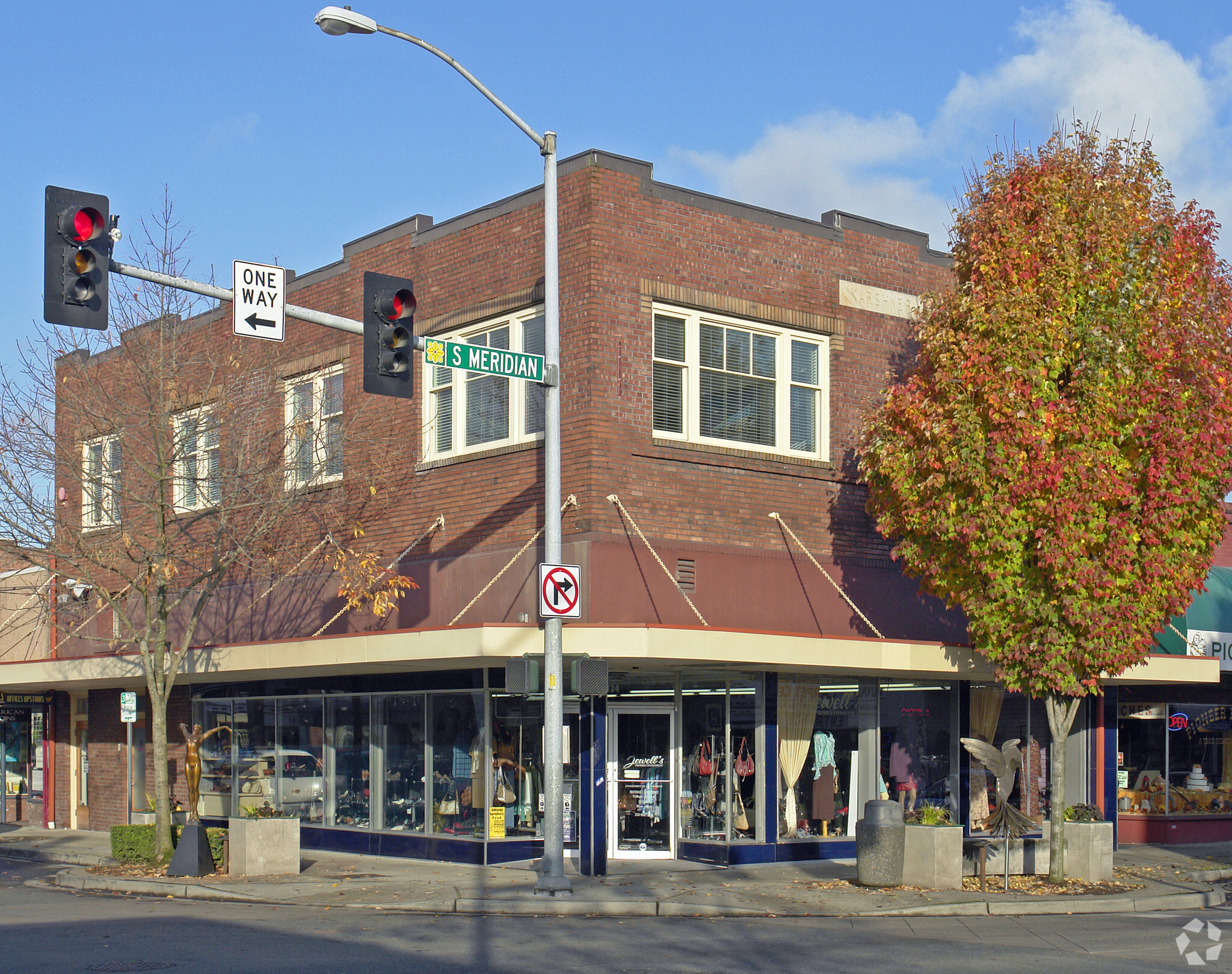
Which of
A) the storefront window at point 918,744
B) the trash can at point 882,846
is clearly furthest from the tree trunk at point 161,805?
the storefront window at point 918,744

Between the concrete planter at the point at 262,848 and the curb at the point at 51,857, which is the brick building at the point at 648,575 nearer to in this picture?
the concrete planter at the point at 262,848

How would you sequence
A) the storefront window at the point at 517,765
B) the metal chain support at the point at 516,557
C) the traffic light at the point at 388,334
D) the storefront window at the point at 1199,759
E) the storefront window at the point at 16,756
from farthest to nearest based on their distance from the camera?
the storefront window at the point at 16,756 → the storefront window at the point at 1199,759 → the storefront window at the point at 517,765 → the metal chain support at the point at 516,557 → the traffic light at the point at 388,334

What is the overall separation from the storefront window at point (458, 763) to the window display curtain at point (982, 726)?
7.85 m

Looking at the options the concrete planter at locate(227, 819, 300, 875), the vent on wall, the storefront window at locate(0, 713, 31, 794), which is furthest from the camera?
the storefront window at locate(0, 713, 31, 794)

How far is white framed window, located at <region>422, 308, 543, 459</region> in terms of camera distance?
2062cm

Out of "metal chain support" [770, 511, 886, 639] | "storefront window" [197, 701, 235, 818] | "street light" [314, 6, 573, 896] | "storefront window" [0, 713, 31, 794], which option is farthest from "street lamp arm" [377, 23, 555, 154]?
"storefront window" [0, 713, 31, 794]

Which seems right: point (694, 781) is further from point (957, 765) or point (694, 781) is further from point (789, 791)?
point (957, 765)

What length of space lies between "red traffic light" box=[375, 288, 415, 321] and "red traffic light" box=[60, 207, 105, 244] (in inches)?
113

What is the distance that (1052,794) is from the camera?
18.0 m

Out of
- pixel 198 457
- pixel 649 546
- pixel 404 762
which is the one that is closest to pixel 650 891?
pixel 649 546

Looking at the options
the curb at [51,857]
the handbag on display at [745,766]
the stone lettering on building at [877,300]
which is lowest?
the curb at [51,857]

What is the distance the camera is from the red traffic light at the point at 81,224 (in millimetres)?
11195

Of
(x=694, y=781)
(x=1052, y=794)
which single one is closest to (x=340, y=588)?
(x=694, y=781)

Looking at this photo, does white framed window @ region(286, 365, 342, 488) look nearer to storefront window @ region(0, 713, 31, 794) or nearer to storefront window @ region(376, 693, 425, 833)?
storefront window @ region(376, 693, 425, 833)
